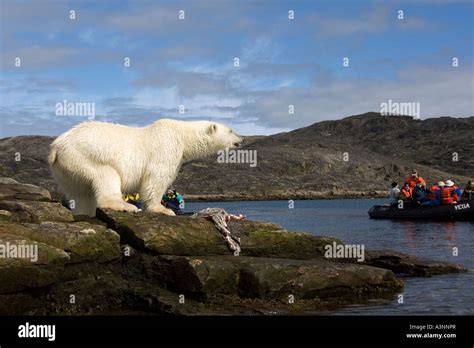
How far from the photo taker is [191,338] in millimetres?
9922

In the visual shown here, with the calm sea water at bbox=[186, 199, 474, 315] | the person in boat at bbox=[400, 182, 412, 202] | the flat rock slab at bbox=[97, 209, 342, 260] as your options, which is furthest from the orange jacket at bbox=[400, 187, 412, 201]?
the flat rock slab at bbox=[97, 209, 342, 260]

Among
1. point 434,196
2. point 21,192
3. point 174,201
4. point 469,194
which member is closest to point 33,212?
point 21,192

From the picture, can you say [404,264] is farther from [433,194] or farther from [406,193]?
[406,193]

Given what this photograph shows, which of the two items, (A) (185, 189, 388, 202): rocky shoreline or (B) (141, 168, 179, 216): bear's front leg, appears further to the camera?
(A) (185, 189, 388, 202): rocky shoreline

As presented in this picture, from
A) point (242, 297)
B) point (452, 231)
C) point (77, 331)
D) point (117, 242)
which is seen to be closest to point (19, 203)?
point (117, 242)

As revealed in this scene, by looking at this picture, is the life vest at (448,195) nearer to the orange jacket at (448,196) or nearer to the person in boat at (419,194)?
the orange jacket at (448,196)

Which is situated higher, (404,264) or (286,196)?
(286,196)

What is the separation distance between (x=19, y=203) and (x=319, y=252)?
677 centimetres

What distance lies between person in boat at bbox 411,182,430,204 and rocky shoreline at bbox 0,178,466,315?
3043 cm

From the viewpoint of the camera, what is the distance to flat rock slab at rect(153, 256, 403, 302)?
12273 mm

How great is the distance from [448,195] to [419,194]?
1.89m

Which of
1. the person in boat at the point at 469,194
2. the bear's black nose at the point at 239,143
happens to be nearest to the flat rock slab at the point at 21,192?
the bear's black nose at the point at 239,143

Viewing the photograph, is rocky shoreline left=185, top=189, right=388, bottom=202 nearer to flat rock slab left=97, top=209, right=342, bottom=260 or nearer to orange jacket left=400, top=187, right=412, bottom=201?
orange jacket left=400, top=187, right=412, bottom=201

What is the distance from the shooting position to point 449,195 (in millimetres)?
42688
